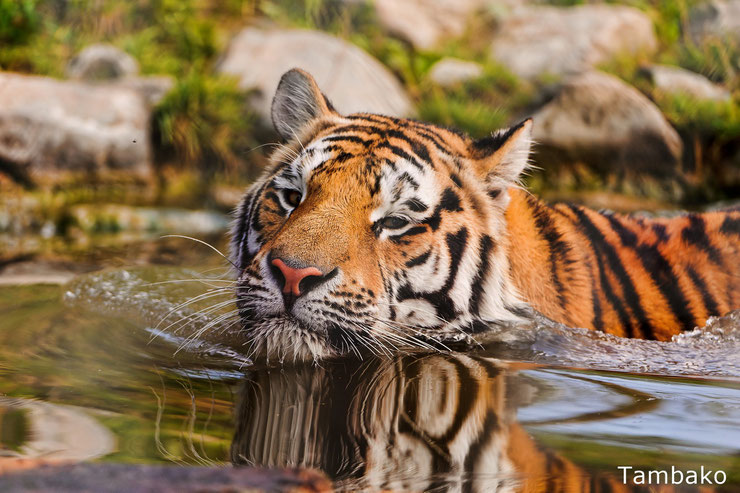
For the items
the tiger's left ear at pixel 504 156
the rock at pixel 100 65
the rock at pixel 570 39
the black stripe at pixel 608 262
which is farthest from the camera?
the rock at pixel 570 39

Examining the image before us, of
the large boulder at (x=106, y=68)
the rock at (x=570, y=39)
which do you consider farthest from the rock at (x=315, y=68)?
the rock at (x=570, y=39)

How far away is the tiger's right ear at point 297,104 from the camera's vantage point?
331cm

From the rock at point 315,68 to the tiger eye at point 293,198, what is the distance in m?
5.26

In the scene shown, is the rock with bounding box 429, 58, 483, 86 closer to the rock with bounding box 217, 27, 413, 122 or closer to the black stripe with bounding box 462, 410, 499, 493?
the rock with bounding box 217, 27, 413, 122

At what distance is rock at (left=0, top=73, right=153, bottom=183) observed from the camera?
6742mm

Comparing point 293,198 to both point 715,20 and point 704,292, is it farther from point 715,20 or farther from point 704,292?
point 715,20

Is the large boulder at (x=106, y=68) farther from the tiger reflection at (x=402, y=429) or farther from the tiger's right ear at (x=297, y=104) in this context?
the tiger reflection at (x=402, y=429)

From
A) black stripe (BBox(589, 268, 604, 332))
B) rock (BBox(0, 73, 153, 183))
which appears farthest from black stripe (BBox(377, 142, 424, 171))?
rock (BBox(0, 73, 153, 183))

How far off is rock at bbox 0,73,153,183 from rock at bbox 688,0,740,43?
6.83 metres

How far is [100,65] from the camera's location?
8625 millimetres

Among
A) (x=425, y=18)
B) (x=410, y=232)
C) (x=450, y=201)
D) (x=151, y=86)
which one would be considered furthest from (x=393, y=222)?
(x=425, y=18)

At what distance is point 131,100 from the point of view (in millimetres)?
7363

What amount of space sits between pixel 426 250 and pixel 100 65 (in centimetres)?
679

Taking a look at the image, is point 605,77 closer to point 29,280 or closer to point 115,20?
point 115,20
